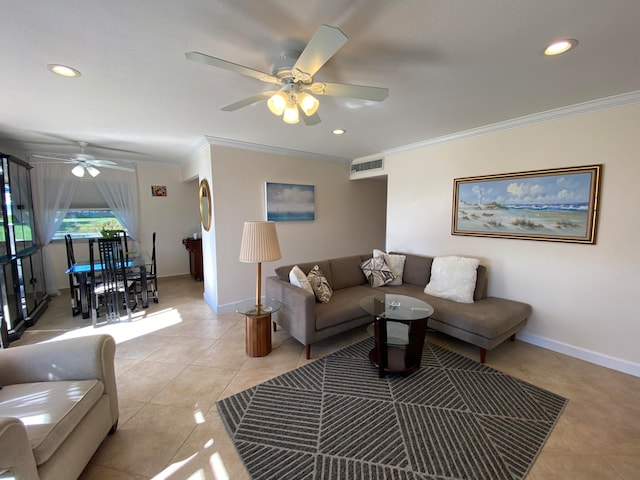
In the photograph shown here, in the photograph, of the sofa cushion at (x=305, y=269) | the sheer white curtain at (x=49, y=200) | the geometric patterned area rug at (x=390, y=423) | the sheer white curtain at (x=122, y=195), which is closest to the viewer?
the geometric patterned area rug at (x=390, y=423)

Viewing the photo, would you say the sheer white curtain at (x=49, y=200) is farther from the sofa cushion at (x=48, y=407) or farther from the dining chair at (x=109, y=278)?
the sofa cushion at (x=48, y=407)

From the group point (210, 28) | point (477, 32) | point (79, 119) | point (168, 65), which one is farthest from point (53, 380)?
point (477, 32)

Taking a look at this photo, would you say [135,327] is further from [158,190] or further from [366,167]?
[366,167]

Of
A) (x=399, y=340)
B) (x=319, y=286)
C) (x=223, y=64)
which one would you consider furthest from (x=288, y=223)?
(x=223, y=64)

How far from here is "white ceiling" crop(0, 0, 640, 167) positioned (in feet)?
4.36

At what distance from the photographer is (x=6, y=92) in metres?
2.20

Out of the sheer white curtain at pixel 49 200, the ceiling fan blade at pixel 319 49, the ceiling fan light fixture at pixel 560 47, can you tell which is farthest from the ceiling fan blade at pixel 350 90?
the sheer white curtain at pixel 49 200

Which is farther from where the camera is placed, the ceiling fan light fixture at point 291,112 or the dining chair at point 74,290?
the dining chair at point 74,290

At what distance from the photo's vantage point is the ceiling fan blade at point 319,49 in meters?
1.13

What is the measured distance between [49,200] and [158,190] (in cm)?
169

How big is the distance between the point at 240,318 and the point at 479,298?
3044 mm

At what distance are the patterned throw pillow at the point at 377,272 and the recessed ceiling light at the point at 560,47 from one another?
2589mm

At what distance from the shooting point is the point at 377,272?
3.65m

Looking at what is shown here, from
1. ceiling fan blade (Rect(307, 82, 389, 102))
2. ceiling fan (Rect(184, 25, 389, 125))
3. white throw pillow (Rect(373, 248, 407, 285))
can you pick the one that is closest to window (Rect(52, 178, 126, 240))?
ceiling fan (Rect(184, 25, 389, 125))
